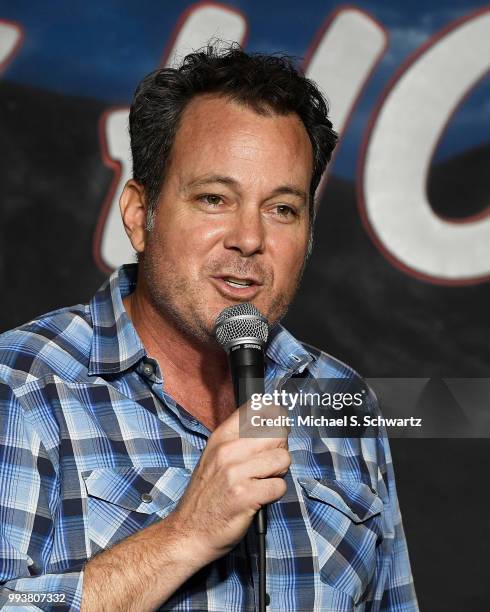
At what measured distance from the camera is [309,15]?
3.04 meters

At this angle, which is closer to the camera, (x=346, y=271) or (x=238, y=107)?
(x=238, y=107)

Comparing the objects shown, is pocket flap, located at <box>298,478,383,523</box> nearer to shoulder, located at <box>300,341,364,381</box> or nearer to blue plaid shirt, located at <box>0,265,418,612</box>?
blue plaid shirt, located at <box>0,265,418,612</box>

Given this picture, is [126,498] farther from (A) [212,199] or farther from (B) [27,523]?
(A) [212,199]

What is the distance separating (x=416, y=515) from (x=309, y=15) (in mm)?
1631

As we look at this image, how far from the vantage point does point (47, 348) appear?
1.72 metres

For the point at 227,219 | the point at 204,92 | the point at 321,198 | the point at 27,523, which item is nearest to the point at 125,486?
the point at 27,523

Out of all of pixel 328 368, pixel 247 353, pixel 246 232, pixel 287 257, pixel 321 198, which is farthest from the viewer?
pixel 321 198

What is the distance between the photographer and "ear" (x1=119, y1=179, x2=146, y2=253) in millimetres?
1976

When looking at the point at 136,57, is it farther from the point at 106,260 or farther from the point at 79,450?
the point at 79,450

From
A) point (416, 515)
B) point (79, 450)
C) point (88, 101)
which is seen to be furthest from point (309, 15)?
point (79, 450)

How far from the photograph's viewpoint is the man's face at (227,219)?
5.71ft

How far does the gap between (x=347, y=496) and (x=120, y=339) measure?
1.79ft

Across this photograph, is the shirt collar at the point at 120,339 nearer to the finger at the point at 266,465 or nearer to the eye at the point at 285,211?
the eye at the point at 285,211

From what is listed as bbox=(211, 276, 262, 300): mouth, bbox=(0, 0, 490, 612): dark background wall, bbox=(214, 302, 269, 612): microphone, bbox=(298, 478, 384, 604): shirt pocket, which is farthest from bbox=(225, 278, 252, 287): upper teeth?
bbox=(0, 0, 490, 612): dark background wall
